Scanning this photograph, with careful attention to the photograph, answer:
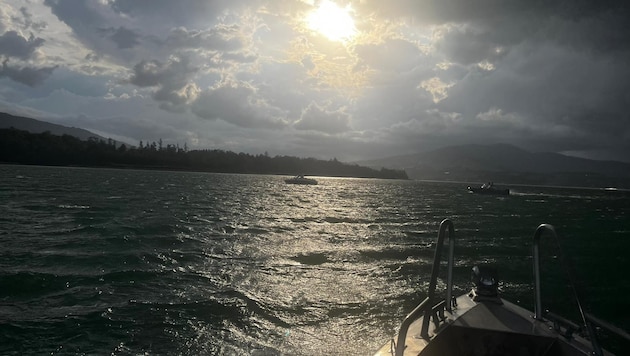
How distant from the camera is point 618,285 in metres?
19.2

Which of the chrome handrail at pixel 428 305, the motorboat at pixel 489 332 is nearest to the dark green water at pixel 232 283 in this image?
the motorboat at pixel 489 332

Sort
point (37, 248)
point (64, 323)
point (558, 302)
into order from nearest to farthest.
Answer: point (64, 323) < point (558, 302) < point (37, 248)

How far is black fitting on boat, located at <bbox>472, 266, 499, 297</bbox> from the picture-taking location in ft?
29.0

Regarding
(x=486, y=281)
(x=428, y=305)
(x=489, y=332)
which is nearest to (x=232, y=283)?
(x=486, y=281)

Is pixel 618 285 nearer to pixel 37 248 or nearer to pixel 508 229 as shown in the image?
pixel 508 229

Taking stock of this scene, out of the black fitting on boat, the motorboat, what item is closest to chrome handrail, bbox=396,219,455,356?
the motorboat

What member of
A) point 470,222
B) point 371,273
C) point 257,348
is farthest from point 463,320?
point 470,222

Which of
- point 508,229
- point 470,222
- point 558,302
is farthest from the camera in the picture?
point 470,222

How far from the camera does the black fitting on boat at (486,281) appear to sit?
348 inches

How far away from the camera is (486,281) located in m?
8.91

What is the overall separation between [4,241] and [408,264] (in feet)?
72.3

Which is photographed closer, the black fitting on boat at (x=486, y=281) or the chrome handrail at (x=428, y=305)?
the chrome handrail at (x=428, y=305)

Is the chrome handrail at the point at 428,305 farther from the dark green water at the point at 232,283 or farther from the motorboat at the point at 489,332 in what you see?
the dark green water at the point at 232,283

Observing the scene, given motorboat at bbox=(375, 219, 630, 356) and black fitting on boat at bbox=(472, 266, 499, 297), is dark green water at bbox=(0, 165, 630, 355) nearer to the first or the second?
motorboat at bbox=(375, 219, 630, 356)
